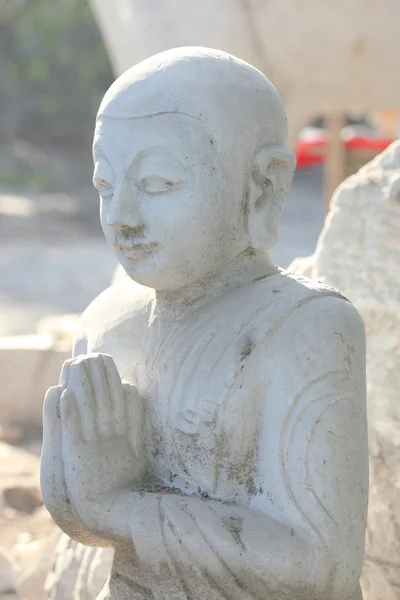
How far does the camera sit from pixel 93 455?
6.39 ft

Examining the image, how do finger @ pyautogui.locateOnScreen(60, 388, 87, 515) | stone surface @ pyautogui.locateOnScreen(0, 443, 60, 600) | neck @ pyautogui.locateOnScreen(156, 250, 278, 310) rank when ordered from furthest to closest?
stone surface @ pyautogui.locateOnScreen(0, 443, 60, 600), neck @ pyautogui.locateOnScreen(156, 250, 278, 310), finger @ pyautogui.locateOnScreen(60, 388, 87, 515)

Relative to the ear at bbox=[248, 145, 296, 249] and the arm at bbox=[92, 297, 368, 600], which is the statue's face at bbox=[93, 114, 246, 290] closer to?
the ear at bbox=[248, 145, 296, 249]

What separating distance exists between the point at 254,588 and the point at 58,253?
903cm

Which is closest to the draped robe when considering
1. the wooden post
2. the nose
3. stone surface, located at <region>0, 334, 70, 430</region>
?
the nose

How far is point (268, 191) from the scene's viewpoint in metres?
2.01

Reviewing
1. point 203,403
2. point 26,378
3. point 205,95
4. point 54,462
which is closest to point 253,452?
point 203,403

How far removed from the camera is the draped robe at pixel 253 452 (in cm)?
184

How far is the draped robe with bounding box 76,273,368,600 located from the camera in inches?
72.4

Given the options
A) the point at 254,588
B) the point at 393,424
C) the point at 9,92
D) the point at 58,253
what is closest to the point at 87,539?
the point at 254,588

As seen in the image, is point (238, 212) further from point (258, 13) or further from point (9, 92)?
point (9, 92)

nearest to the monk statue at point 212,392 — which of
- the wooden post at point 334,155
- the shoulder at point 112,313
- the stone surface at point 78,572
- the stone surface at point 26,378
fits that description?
the shoulder at point 112,313

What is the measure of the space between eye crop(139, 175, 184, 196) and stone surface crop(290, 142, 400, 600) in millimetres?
1035

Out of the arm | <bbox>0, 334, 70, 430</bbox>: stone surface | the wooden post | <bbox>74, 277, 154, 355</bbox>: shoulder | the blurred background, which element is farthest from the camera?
the wooden post

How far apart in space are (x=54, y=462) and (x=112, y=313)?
1.21 feet
